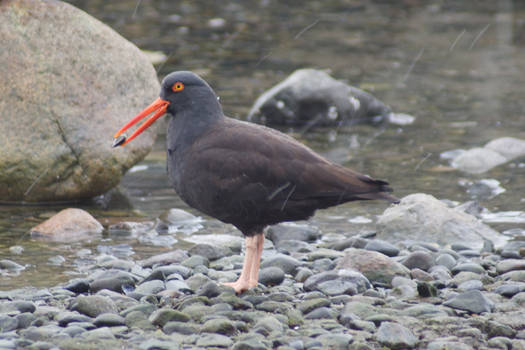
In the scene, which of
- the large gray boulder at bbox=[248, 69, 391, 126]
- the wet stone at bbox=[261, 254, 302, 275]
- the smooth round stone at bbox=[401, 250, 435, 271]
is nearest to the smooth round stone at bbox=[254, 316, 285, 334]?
the wet stone at bbox=[261, 254, 302, 275]

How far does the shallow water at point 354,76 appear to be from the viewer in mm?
8156

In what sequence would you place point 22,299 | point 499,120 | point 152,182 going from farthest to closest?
1. point 499,120
2. point 152,182
3. point 22,299

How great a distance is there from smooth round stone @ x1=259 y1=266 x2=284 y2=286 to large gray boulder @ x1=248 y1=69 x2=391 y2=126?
620 centimetres

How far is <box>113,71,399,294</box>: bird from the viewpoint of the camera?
17.7 feet

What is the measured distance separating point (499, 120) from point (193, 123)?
7.44 meters

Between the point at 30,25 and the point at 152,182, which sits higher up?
the point at 30,25

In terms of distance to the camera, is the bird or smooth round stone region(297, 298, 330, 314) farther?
the bird

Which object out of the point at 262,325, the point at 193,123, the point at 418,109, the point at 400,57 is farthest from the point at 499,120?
the point at 262,325

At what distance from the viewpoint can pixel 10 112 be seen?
26.9 feet

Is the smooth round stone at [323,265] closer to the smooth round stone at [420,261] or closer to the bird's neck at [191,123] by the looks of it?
the smooth round stone at [420,261]

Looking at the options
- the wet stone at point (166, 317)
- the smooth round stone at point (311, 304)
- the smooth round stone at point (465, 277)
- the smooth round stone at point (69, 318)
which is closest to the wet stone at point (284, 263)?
the smooth round stone at point (311, 304)

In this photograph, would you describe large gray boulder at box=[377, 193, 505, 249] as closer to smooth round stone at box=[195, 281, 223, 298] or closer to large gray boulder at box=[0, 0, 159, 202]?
smooth round stone at box=[195, 281, 223, 298]

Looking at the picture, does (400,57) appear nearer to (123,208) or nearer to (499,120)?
(499,120)

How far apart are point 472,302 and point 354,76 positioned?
10241mm
